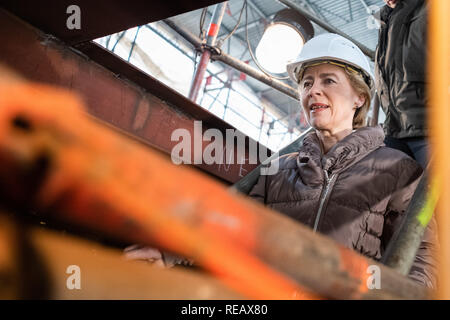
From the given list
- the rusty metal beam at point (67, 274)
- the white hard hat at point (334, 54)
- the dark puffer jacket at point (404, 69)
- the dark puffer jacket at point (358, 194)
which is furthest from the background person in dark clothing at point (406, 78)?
the rusty metal beam at point (67, 274)

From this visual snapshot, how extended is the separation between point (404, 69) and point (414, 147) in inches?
18.3

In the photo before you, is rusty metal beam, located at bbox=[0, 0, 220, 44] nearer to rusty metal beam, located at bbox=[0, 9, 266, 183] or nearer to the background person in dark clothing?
rusty metal beam, located at bbox=[0, 9, 266, 183]

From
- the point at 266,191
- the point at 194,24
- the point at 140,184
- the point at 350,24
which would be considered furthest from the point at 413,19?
the point at 194,24

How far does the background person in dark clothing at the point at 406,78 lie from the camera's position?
2.15 meters

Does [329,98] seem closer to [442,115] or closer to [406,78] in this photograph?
[406,78]

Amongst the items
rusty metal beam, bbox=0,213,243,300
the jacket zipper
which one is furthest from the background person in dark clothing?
rusty metal beam, bbox=0,213,243,300

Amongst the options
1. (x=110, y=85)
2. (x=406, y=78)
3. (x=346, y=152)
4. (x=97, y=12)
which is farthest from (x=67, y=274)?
(x=406, y=78)

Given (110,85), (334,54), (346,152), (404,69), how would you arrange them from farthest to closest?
(334,54)
(404,69)
(110,85)
(346,152)

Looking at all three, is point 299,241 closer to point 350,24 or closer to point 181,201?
point 181,201

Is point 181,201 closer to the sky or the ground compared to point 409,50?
closer to the ground

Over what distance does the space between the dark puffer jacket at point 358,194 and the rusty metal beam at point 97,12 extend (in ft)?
3.13

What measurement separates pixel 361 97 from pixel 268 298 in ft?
6.78

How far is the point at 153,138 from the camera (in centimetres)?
229

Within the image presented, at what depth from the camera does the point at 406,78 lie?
7.31 feet
